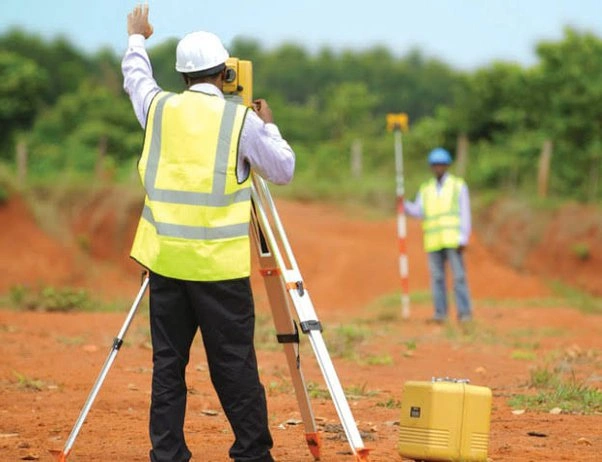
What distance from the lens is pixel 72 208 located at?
2305 centimetres

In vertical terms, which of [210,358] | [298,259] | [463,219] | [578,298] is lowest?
[578,298]

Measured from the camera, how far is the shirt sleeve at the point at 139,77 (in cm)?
502

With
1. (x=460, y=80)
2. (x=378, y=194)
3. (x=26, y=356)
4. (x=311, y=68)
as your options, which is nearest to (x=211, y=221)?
(x=26, y=356)

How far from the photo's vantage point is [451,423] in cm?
510

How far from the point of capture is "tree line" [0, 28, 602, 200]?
25.5 m

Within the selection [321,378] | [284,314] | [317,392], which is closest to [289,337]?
[284,314]

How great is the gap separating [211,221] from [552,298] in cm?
1605

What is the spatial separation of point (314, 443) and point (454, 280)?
7988 millimetres

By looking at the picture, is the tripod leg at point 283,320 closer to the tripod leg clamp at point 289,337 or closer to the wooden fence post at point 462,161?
the tripod leg clamp at point 289,337

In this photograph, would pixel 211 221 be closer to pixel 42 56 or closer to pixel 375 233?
pixel 375 233

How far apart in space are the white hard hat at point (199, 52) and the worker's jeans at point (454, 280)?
28.4 feet

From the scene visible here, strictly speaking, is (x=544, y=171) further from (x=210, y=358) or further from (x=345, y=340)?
(x=210, y=358)

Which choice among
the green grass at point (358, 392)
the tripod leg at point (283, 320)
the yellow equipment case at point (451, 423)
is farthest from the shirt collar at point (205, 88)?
the green grass at point (358, 392)

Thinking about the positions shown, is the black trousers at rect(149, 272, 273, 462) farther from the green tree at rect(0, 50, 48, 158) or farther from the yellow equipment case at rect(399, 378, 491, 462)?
the green tree at rect(0, 50, 48, 158)
